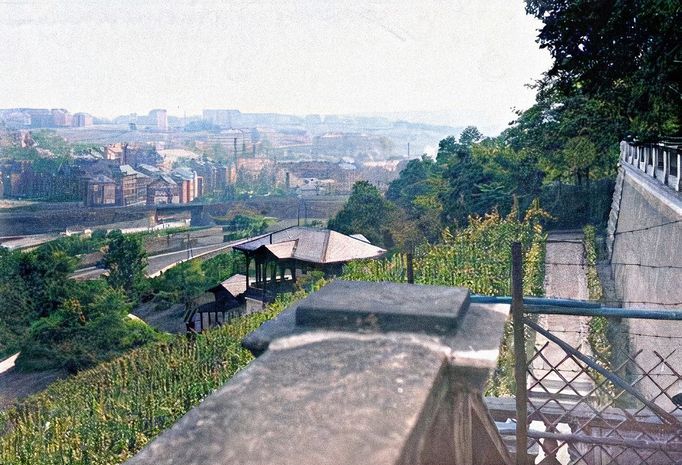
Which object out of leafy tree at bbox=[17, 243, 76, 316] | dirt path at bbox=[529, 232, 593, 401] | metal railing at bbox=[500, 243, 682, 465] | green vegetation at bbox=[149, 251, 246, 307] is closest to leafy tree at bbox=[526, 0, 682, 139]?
dirt path at bbox=[529, 232, 593, 401]

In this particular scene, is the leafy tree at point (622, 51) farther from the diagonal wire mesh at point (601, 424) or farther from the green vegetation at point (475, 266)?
the diagonal wire mesh at point (601, 424)

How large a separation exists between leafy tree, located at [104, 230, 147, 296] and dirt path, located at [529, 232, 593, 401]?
70.4ft

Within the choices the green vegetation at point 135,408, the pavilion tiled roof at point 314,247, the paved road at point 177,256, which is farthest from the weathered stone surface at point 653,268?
the paved road at point 177,256

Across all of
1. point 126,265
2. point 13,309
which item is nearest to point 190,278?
point 126,265

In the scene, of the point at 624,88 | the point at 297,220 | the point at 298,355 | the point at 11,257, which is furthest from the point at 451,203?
the point at 297,220

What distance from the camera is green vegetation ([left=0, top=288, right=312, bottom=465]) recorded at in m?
6.70

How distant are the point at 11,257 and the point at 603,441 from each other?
105 ft

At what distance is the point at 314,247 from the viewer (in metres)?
19.3

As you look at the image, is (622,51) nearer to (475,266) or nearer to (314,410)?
(475,266)

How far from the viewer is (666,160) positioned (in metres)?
6.40

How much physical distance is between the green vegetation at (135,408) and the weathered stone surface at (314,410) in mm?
4960

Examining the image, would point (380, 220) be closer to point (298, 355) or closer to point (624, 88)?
point (624, 88)

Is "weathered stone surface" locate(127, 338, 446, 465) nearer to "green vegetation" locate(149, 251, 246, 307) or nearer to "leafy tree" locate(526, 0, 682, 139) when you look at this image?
"leafy tree" locate(526, 0, 682, 139)

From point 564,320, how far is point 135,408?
5070mm
